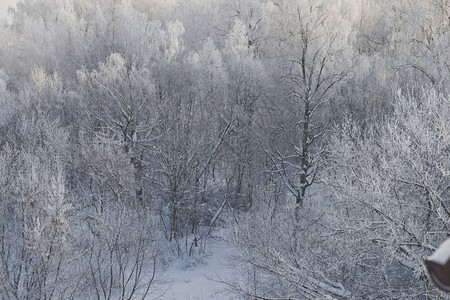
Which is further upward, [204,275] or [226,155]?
[226,155]

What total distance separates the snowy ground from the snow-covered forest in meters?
0.24

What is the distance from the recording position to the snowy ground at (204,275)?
49.0 feet

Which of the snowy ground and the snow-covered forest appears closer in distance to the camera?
the snow-covered forest

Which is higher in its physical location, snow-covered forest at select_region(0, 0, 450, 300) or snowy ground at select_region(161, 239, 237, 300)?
snow-covered forest at select_region(0, 0, 450, 300)

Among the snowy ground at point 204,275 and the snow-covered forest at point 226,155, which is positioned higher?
the snow-covered forest at point 226,155

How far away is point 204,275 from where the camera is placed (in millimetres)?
16156

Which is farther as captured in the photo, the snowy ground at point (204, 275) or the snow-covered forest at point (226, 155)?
the snowy ground at point (204, 275)

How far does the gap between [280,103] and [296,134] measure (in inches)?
69.9

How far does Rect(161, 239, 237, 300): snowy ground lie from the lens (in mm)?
14945

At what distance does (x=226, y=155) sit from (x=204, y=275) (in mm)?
6714

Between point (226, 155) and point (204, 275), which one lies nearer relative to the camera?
point (204, 275)

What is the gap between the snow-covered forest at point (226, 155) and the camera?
10.9 metres

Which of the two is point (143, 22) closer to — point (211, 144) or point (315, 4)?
point (211, 144)

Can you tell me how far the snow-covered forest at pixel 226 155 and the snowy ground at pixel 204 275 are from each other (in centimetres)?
24
